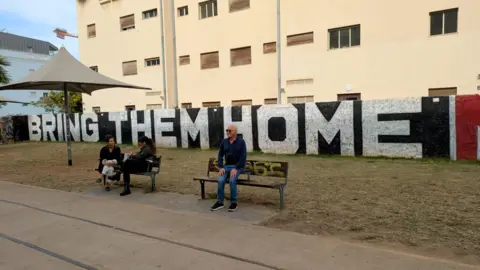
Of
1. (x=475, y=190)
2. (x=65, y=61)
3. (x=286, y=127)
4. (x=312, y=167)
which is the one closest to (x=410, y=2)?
(x=286, y=127)

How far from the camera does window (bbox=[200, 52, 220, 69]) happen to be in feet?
73.9

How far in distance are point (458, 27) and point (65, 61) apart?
50.7ft

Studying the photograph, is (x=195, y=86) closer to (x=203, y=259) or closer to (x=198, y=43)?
(x=198, y=43)

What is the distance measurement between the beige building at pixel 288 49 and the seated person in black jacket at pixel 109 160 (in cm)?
1305

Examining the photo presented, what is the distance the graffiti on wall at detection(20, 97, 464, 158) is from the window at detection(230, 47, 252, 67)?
6.65 m

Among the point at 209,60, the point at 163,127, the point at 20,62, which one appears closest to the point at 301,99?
the point at 209,60

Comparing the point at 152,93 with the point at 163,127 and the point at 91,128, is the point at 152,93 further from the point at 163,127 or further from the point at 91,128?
the point at 163,127

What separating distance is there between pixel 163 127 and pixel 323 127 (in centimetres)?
778

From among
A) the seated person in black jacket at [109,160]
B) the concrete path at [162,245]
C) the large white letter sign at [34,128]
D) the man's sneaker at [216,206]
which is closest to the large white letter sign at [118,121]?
the large white letter sign at [34,128]

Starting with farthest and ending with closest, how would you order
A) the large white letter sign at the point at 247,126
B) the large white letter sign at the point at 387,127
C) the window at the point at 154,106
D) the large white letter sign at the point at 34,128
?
the window at the point at 154,106 → the large white letter sign at the point at 34,128 → the large white letter sign at the point at 247,126 → the large white letter sign at the point at 387,127

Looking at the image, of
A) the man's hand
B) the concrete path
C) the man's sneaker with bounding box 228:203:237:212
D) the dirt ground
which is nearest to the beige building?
the dirt ground

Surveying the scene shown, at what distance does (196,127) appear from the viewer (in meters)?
15.7

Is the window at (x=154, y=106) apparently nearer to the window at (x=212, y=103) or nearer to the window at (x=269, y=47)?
the window at (x=212, y=103)

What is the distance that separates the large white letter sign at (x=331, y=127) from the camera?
11.9m
